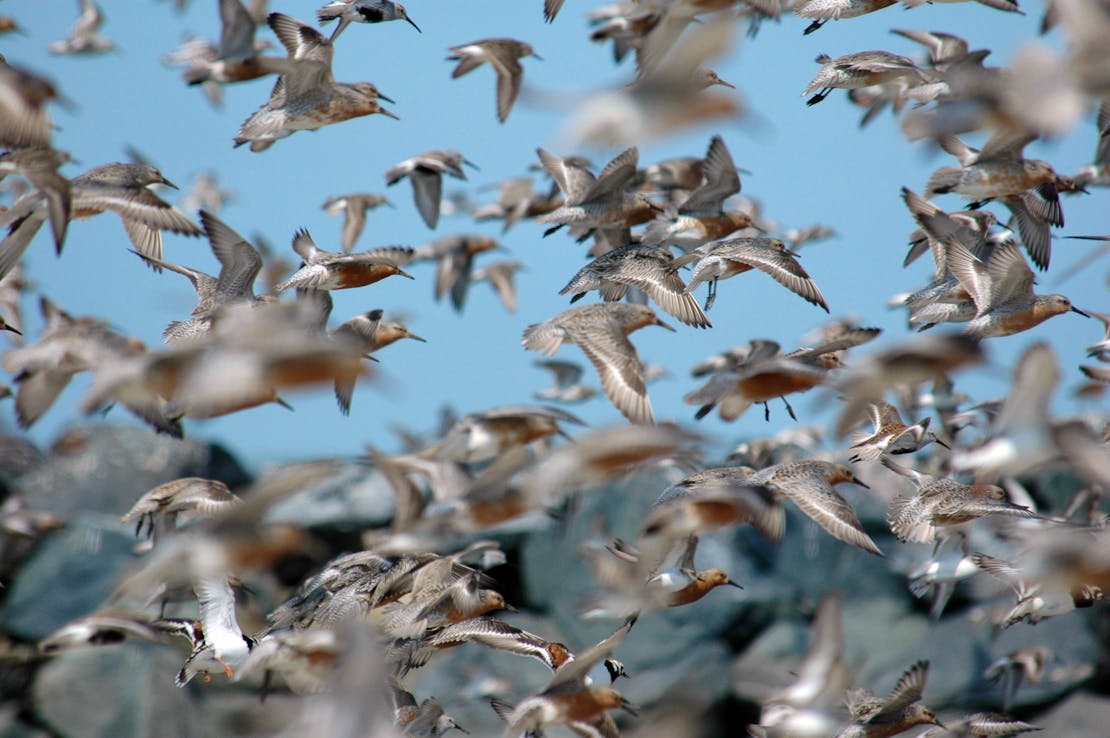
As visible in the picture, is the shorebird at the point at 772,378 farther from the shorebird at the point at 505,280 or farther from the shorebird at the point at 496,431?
the shorebird at the point at 505,280

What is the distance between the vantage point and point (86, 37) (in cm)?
1140

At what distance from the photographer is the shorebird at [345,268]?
583 cm

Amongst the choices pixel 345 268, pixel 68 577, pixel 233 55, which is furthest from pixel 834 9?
pixel 68 577

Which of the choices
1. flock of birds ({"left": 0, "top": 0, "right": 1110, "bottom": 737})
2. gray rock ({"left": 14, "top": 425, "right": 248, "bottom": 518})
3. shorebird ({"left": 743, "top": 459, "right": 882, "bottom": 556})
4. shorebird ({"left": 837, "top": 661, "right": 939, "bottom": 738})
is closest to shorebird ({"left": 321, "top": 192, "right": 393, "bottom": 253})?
flock of birds ({"left": 0, "top": 0, "right": 1110, "bottom": 737})

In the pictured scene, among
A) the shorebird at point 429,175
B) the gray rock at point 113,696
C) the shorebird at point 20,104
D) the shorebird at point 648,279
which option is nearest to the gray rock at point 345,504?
the gray rock at point 113,696

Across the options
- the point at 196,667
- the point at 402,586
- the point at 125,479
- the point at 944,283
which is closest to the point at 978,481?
the point at 944,283

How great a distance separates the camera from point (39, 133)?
486cm

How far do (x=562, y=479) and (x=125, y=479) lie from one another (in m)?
11.9

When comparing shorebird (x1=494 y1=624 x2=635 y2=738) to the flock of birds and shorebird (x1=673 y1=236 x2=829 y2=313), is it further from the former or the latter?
shorebird (x1=673 y1=236 x2=829 y2=313)

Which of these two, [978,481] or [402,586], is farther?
[402,586]

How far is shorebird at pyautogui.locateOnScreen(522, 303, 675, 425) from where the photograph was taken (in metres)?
5.29

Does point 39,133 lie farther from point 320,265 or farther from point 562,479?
point 562,479

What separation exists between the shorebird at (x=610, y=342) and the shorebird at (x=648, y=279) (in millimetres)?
243

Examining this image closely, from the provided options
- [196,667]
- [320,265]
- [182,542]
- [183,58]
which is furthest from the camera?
[183,58]
